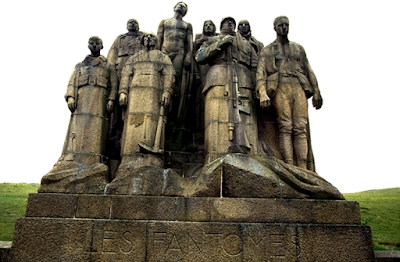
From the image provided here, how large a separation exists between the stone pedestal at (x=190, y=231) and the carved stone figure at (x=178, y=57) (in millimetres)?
2816

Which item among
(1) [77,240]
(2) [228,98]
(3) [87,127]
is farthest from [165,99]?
(1) [77,240]

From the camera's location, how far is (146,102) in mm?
8047

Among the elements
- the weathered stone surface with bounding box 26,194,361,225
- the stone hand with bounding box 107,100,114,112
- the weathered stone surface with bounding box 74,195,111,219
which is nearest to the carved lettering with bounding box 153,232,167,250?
the weathered stone surface with bounding box 26,194,361,225

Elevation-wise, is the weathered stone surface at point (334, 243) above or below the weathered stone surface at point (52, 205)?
below

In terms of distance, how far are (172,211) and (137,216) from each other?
2.05ft

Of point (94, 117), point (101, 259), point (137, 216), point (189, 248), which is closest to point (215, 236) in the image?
point (189, 248)

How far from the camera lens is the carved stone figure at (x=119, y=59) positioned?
28.5 ft

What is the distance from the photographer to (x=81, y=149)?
786 centimetres

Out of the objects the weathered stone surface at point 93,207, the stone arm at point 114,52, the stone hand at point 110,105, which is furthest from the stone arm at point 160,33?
the weathered stone surface at point 93,207

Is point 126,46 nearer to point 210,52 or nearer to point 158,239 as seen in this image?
point 210,52

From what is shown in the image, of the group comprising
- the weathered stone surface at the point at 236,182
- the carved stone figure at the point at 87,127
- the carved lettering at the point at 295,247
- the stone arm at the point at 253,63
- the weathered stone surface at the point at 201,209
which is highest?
the stone arm at the point at 253,63

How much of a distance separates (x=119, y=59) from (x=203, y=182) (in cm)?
531

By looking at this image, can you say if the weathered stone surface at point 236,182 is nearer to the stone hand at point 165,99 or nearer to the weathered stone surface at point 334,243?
the weathered stone surface at point 334,243

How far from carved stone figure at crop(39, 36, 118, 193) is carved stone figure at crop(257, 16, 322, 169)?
3.64 m
